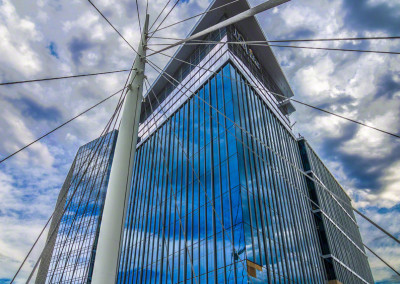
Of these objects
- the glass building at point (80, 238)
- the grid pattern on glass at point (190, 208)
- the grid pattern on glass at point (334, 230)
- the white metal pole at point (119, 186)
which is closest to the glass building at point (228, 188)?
the grid pattern on glass at point (190, 208)

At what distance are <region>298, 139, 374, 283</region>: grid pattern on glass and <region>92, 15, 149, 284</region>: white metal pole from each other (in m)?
41.8

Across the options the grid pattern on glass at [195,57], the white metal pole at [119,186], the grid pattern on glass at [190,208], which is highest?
the grid pattern on glass at [195,57]

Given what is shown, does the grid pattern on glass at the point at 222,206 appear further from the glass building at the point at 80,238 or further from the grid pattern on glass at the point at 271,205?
the glass building at the point at 80,238

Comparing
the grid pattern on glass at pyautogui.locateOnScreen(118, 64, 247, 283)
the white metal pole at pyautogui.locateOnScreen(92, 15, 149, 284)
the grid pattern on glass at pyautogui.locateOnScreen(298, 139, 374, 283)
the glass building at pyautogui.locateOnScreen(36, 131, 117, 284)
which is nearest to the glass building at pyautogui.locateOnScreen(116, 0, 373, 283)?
the grid pattern on glass at pyautogui.locateOnScreen(118, 64, 247, 283)

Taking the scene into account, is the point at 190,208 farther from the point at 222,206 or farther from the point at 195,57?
the point at 195,57

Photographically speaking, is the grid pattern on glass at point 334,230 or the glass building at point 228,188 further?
the grid pattern on glass at point 334,230

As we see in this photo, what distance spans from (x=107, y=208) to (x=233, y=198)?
777 inches

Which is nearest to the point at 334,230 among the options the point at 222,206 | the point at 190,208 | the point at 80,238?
the point at 190,208

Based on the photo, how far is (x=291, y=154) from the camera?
47469 millimetres

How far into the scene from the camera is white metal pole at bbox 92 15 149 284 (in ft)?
24.8

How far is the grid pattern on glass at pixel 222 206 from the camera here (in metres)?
26.4

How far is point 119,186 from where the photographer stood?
8672mm

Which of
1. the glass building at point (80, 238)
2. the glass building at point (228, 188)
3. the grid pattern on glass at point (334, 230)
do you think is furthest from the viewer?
the glass building at point (80, 238)

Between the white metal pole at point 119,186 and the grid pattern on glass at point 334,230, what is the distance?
137 ft
